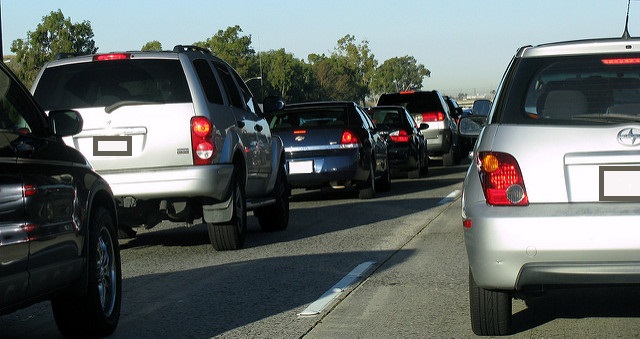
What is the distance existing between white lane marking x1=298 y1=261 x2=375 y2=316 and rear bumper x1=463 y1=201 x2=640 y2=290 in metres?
1.85

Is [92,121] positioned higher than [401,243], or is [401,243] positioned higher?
[92,121]

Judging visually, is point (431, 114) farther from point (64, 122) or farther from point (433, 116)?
point (64, 122)

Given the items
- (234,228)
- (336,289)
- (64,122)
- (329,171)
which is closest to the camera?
(64,122)

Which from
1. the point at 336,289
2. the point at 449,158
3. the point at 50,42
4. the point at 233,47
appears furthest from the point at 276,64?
the point at 336,289

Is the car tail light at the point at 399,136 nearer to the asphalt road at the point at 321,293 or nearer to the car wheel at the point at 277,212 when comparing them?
the asphalt road at the point at 321,293

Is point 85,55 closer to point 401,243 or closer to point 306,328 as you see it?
point 401,243

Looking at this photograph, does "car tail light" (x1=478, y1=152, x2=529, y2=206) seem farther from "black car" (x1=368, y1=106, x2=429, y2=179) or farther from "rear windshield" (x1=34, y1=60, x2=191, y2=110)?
"black car" (x1=368, y1=106, x2=429, y2=179)

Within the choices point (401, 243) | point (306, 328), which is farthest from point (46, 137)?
point (401, 243)

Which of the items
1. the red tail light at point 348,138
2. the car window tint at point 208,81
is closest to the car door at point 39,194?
the car window tint at point 208,81

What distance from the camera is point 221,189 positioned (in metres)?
10.5

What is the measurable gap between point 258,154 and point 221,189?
5.68 ft

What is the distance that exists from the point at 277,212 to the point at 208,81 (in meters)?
2.42

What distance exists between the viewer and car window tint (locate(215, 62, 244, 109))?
11.8 m

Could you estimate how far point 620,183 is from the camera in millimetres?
5766
